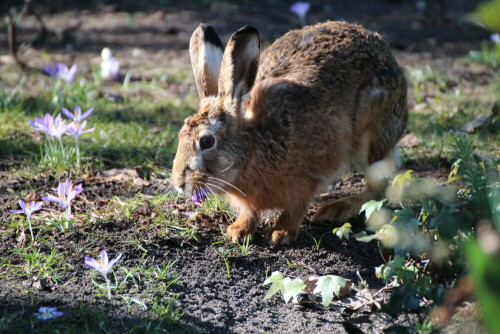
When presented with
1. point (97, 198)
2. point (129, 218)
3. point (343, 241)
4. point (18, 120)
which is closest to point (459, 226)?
point (343, 241)

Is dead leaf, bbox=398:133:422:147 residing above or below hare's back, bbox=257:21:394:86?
below

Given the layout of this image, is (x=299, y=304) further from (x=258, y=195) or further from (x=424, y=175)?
(x=424, y=175)

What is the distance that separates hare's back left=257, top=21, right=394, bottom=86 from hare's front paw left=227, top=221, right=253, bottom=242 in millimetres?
1023

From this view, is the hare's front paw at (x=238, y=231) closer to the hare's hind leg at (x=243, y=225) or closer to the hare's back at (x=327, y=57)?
the hare's hind leg at (x=243, y=225)

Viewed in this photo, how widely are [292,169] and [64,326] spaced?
1750 mm

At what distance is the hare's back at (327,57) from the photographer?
4160 millimetres

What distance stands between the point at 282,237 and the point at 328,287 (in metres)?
0.83

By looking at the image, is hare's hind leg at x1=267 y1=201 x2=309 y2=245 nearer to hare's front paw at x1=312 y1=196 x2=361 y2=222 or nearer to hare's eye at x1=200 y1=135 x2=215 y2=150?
hare's front paw at x1=312 y1=196 x2=361 y2=222

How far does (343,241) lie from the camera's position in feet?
12.4

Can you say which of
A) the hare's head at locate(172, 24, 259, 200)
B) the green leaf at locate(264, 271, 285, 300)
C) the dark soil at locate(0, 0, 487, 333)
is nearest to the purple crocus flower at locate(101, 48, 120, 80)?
the dark soil at locate(0, 0, 487, 333)

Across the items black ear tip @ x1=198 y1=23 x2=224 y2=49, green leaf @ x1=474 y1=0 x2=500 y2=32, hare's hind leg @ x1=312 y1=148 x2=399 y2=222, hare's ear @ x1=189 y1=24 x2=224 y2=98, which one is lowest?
hare's hind leg @ x1=312 y1=148 x2=399 y2=222

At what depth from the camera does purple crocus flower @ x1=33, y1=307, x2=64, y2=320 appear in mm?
2637

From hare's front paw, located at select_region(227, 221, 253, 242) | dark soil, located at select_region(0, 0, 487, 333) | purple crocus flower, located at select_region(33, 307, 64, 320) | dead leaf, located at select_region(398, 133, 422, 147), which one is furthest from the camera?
dead leaf, located at select_region(398, 133, 422, 147)

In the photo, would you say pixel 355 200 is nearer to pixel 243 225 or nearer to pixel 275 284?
pixel 243 225
